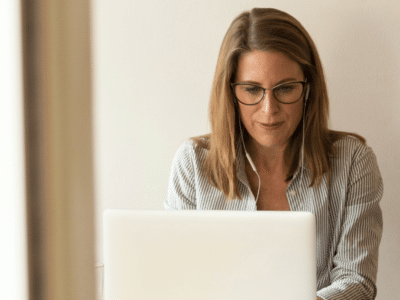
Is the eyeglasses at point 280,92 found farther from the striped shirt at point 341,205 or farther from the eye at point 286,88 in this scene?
the striped shirt at point 341,205

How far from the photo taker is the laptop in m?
0.72

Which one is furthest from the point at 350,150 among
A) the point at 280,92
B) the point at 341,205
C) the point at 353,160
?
the point at 280,92

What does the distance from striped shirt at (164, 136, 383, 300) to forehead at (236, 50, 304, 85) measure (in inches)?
9.9

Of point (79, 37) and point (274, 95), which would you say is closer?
point (79, 37)

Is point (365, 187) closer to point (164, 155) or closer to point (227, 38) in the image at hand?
point (227, 38)

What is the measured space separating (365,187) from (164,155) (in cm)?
68

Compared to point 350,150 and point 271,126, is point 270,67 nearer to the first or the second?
point 271,126

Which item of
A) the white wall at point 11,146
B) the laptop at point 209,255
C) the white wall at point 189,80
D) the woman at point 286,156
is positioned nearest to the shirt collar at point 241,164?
the woman at point 286,156

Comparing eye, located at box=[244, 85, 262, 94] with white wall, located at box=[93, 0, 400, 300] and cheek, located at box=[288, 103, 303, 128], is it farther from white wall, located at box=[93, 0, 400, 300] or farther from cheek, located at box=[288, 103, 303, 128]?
white wall, located at box=[93, 0, 400, 300]

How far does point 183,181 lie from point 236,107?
0.27 metres

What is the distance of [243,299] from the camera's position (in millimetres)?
725

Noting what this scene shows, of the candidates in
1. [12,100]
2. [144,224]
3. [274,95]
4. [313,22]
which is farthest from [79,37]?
[313,22]

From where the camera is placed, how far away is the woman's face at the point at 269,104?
4.07ft

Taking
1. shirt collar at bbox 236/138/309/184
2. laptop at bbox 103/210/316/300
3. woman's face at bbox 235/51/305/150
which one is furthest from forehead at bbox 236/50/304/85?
laptop at bbox 103/210/316/300
